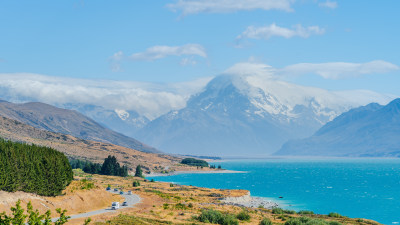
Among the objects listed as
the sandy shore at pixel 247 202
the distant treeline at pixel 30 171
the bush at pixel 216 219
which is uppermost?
the distant treeline at pixel 30 171

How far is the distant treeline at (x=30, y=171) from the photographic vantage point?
71.4m

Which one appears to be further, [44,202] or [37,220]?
[44,202]

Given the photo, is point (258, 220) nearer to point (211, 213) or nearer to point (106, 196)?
point (211, 213)

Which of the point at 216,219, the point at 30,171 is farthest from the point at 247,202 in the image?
the point at 30,171

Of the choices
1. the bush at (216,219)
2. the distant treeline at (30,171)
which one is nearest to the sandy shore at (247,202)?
the bush at (216,219)

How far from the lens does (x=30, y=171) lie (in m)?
75.1

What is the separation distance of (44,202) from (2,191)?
21.5ft

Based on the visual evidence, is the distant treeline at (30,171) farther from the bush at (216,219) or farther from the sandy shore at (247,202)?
the sandy shore at (247,202)

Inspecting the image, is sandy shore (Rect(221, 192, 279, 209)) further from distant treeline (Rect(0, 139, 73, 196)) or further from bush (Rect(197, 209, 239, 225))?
distant treeline (Rect(0, 139, 73, 196))

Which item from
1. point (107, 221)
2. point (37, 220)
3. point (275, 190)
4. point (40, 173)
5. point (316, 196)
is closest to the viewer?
point (37, 220)

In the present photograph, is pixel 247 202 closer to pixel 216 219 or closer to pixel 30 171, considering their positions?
pixel 216 219

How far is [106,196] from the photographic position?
3600 inches

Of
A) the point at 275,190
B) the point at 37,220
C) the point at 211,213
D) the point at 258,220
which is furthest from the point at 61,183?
the point at 275,190

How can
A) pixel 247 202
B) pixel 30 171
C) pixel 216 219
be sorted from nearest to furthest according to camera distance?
pixel 30 171 → pixel 216 219 → pixel 247 202
